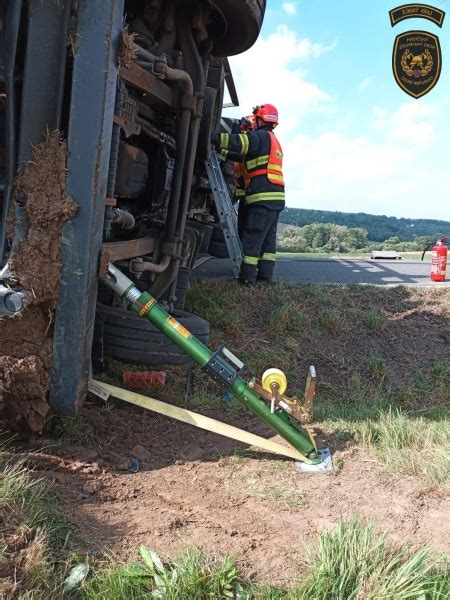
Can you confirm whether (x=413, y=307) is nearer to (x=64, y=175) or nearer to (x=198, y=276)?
(x=198, y=276)

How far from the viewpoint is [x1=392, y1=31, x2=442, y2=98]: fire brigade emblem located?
8.74m

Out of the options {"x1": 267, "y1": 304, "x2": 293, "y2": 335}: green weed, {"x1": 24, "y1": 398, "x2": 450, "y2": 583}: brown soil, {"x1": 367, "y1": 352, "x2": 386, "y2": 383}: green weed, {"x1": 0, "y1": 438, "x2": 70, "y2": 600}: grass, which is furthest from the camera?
{"x1": 267, "y1": 304, "x2": 293, "y2": 335}: green weed

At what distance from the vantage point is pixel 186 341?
120 inches

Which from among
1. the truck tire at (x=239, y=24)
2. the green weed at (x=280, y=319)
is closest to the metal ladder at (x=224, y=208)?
the green weed at (x=280, y=319)

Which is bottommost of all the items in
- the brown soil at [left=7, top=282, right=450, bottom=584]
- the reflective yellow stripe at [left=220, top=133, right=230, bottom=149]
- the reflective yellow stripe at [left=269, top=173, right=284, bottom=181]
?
the brown soil at [left=7, top=282, right=450, bottom=584]

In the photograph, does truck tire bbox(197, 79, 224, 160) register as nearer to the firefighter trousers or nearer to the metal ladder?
the metal ladder

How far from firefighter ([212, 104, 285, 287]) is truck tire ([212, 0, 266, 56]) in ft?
7.68

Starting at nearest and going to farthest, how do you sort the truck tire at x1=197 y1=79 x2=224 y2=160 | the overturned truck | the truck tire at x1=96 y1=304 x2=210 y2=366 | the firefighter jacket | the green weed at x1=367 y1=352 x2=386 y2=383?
the overturned truck, the truck tire at x1=96 y1=304 x2=210 y2=366, the truck tire at x1=197 y1=79 x2=224 y2=160, the green weed at x1=367 y1=352 x2=386 y2=383, the firefighter jacket

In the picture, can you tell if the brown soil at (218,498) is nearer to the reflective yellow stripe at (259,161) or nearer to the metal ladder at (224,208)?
the metal ladder at (224,208)

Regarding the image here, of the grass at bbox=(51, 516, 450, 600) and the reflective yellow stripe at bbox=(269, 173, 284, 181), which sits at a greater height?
the reflective yellow stripe at bbox=(269, 173, 284, 181)

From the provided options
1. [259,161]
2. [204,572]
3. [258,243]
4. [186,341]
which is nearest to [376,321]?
[258,243]

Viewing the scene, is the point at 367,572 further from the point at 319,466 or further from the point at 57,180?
the point at 57,180

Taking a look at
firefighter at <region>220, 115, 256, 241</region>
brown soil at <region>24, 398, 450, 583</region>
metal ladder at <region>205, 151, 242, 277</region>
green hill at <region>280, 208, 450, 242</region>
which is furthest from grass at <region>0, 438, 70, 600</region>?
green hill at <region>280, 208, 450, 242</region>

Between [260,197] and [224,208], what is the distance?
28.6 inches
